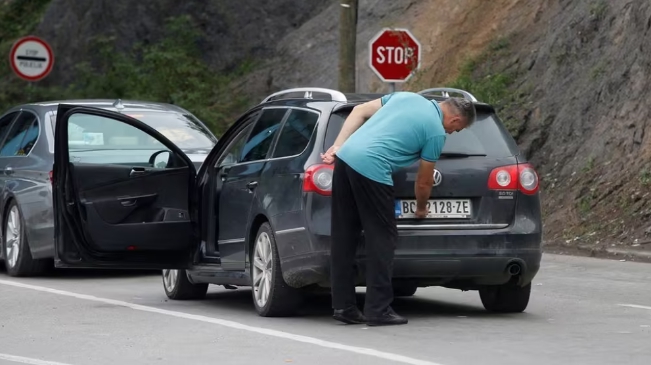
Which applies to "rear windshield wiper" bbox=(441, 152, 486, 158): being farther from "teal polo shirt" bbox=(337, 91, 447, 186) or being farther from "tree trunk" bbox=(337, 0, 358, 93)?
"tree trunk" bbox=(337, 0, 358, 93)

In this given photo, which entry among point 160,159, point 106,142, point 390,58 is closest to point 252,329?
point 160,159

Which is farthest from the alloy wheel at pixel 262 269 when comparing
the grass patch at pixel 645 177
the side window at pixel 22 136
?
the grass patch at pixel 645 177

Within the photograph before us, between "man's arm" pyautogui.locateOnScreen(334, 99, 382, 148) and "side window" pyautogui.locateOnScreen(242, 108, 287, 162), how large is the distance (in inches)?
41.9

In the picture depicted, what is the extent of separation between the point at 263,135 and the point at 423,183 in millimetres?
1866

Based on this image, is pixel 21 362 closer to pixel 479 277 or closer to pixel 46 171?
pixel 479 277

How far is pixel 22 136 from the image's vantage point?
605 inches

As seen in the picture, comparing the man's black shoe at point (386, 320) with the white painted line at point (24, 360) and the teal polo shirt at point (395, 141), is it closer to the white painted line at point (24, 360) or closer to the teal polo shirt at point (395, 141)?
the teal polo shirt at point (395, 141)

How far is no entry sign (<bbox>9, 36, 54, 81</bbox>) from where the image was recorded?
82.5ft

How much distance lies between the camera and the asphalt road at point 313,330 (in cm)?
841

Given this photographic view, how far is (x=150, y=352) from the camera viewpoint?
8734 millimetres

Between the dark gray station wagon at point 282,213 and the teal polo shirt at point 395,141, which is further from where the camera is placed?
the dark gray station wagon at point 282,213

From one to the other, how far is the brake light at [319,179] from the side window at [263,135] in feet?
3.05

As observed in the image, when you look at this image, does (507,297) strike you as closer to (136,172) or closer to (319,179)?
(319,179)

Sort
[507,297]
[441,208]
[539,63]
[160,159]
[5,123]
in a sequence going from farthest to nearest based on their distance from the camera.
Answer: [539,63]
[5,123]
[160,159]
[507,297]
[441,208]
